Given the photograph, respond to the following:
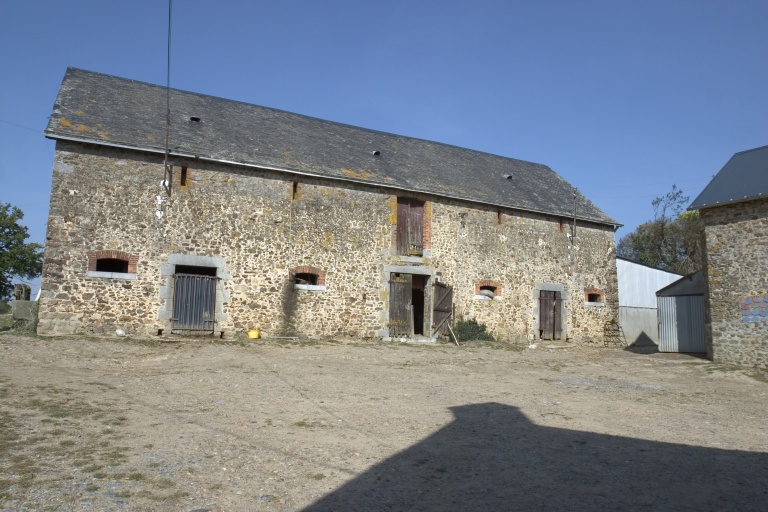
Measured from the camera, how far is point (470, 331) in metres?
16.5

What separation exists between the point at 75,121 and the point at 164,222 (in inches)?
121

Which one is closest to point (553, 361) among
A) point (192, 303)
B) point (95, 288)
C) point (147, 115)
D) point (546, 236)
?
point (546, 236)

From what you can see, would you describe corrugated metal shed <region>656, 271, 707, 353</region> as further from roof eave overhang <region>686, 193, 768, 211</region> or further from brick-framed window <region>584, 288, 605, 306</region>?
brick-framed window <region>584, 288, 605, 306</region>

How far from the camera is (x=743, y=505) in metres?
4.14

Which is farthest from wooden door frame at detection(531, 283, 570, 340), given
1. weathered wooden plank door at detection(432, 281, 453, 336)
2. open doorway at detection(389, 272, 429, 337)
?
open doorway at detection(389, 272, 429, 337)

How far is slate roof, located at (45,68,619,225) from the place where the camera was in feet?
44.4

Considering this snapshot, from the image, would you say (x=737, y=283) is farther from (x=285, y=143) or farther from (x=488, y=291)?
(x=285, y=143)

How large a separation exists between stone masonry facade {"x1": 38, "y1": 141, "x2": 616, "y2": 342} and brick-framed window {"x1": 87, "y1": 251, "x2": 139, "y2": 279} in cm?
2

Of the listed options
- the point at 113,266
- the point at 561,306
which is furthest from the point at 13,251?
the point at 561,306

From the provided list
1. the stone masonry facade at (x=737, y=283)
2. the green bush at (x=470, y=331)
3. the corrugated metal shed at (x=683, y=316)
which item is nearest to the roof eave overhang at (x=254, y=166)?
the green bush at (x=470, y=331)

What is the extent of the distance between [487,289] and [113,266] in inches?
421

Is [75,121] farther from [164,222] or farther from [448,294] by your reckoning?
[448,294]

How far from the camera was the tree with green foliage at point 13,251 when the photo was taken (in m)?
30.4

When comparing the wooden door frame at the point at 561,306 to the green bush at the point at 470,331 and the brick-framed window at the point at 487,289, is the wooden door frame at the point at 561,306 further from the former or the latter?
the green bush at the point at 470,331
